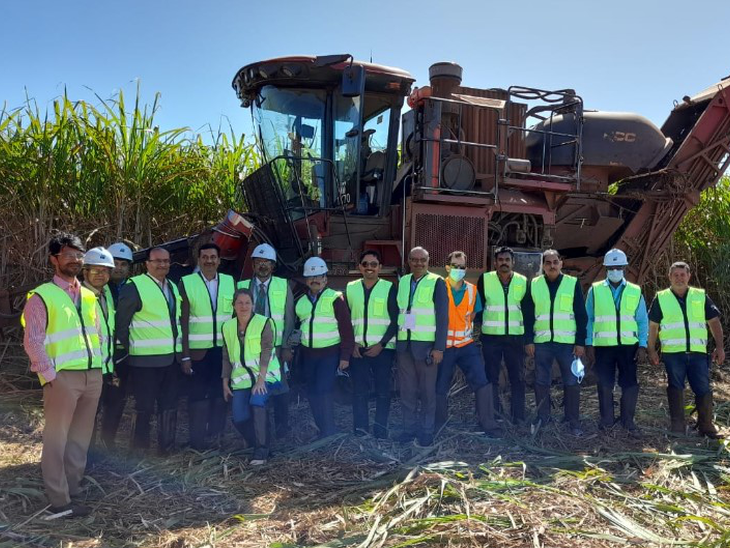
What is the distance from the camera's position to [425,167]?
6664 mm

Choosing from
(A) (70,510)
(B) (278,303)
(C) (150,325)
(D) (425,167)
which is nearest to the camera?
(A) (70,510)

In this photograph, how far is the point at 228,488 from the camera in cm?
446

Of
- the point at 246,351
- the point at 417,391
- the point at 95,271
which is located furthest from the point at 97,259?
the point at 417,391

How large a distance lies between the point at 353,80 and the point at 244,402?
2.92m

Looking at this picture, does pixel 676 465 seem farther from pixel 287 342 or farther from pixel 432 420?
pixel 287 342

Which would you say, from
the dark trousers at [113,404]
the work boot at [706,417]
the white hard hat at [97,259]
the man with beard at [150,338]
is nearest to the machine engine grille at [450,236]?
the work boot at [706,417]

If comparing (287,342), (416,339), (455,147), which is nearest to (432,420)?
Answer: (416,339)

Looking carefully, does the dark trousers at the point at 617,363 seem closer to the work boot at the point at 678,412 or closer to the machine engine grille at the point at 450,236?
the work boot at the point at 678,412

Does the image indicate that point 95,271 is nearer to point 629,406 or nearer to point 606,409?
point 606,409

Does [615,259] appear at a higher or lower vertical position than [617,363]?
higher

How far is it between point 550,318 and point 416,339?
50.1 inches

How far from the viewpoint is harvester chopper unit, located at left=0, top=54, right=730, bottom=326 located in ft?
21.8

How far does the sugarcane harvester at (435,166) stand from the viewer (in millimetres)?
6660

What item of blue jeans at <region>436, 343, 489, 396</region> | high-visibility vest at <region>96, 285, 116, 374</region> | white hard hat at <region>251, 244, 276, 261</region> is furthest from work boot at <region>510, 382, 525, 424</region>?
high-visibility vest at <region>96, 285, 116, 374</region>
